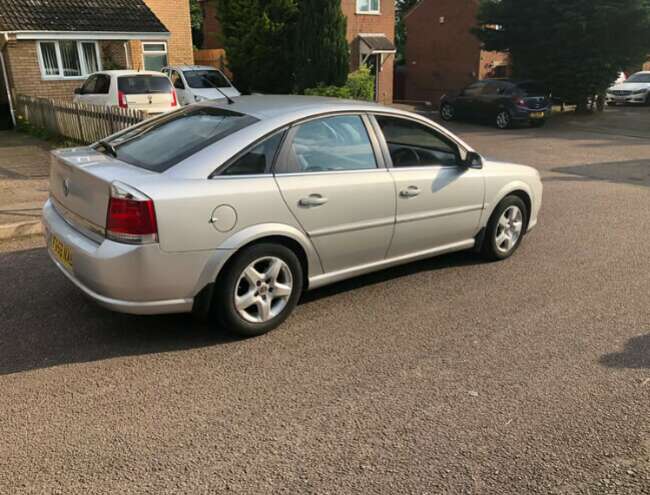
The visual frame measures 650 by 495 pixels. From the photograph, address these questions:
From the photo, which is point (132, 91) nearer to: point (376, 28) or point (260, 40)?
point (260, 40)

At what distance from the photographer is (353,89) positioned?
66.8 feet

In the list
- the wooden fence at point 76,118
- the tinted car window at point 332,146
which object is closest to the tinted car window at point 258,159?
the tinted car window at point 332,146

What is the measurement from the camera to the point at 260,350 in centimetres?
396

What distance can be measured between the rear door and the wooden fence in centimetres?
152

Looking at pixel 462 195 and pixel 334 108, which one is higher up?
pixel 334 108

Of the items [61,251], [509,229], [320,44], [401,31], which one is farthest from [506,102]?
[401,31]

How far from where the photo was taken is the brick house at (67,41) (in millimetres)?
16984

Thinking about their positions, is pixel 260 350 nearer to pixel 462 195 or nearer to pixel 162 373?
pixel 162 373

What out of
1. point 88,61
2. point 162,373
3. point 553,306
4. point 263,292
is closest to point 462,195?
point 553,306

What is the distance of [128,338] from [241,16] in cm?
1828

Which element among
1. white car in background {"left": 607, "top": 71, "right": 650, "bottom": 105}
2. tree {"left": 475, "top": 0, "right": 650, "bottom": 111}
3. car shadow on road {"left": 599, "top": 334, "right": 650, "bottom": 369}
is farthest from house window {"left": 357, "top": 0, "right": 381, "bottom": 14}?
car shadow on road {"left": 599, "top": 334, "right": 650, "bottom": 369}

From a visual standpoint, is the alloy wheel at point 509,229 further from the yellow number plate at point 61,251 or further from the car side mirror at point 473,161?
the yellow number plate at point 61,251

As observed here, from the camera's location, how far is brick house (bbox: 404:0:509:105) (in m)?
30.9

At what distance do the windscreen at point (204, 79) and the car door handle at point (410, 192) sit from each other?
13.6 m
